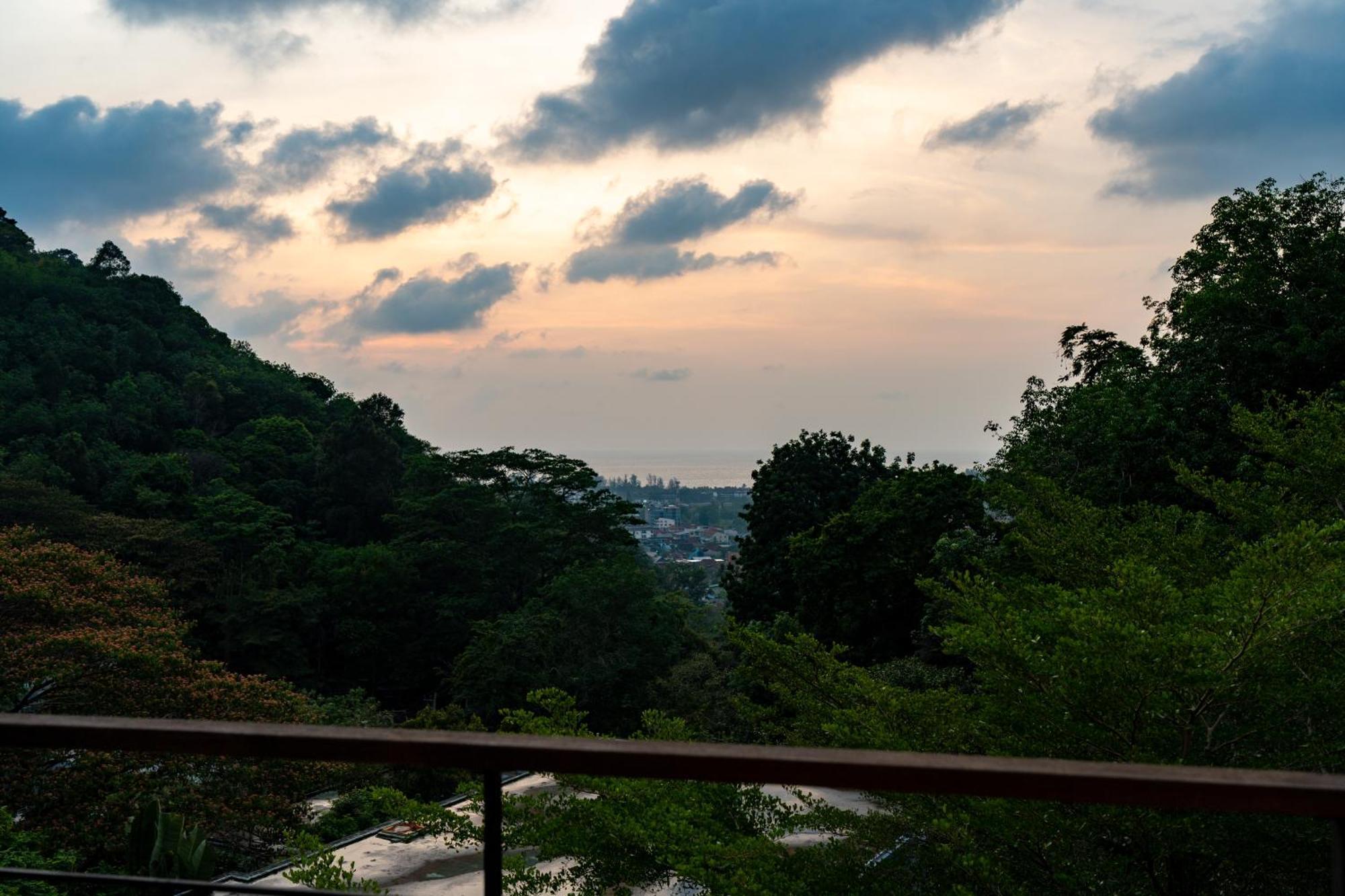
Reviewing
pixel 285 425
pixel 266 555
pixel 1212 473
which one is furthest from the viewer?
pixel 285 425

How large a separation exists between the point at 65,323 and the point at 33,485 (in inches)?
497

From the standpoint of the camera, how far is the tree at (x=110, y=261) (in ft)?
121

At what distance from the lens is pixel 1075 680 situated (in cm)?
507

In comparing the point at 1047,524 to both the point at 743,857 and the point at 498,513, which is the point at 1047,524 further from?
the point at 498,513

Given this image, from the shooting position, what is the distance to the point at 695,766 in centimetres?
85

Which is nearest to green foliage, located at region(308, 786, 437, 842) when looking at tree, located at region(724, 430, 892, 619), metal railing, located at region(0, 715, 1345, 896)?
tree, located at region(724, 430, 892, 619)

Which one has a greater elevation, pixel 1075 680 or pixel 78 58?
pixel 78 58

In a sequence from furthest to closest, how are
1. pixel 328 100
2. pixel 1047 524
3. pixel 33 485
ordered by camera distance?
pixel 33 485, pixel 328 100, pixel 1047 524

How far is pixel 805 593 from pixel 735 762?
1624 cm

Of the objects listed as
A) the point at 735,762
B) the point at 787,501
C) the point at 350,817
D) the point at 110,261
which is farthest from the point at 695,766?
the point at 110,261

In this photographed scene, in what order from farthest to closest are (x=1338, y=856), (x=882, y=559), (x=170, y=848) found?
(x=882, y=559) < (x=170, y=848) < (x=1338, y=856)

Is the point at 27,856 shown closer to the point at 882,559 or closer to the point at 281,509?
the point at 882,559

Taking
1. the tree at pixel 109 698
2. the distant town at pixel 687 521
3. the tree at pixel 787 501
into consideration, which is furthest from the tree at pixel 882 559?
the tree at pixel 109 698

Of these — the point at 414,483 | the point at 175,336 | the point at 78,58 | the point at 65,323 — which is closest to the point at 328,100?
the point at 78,58
